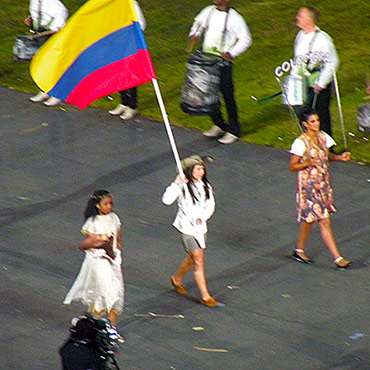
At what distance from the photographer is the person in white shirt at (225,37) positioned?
580 inches

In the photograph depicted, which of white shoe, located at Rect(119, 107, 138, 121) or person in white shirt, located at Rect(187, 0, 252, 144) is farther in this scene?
white shoe, located at Rect(119, 107, 138, 121)

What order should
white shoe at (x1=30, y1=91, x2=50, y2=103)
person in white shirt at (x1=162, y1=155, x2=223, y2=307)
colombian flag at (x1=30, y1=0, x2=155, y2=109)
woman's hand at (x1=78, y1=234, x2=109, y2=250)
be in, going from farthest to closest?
white shoe at (x1=30, y1=91, x2=50, y2=103) < person in white shirt at (x1=162, y1=155, x2=223, y2=307) < colombian flag at (x1=30, y1=0, x2=155, y2=109) < woman's hand at (x1=78, y1=234, x2=109, y2=250)

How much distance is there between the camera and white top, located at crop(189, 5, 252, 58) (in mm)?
14727

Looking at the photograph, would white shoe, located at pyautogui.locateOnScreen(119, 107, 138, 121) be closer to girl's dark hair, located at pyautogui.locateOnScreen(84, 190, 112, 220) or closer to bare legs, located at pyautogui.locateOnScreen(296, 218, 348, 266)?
bare legs, located at pyautogui.locateOnScreen(296, 218, 348, 266)

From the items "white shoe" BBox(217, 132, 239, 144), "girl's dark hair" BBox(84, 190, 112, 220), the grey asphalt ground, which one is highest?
A: "girl's dark hair" BBox(84, 190, 112, 220)

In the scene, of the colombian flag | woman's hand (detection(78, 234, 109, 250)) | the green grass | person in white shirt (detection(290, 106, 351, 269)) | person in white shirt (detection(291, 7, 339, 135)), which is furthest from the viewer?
the green grass

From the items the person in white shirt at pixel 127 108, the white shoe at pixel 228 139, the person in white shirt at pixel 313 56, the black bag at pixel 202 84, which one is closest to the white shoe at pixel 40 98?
the person in white shirt at pixel 127 108

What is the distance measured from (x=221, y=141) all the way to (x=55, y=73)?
5.06 meters

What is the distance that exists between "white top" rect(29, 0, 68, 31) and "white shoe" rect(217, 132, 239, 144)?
123 inches

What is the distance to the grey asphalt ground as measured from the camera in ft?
32.9

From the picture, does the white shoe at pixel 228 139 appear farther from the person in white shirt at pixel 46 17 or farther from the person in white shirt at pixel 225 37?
the person in white shirt at pixel 46 17

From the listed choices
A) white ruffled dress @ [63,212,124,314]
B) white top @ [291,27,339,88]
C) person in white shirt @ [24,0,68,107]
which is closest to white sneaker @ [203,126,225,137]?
white top @ [291,27,339,88]

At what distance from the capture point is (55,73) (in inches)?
412

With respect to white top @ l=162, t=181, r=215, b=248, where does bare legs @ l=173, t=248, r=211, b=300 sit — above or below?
below
